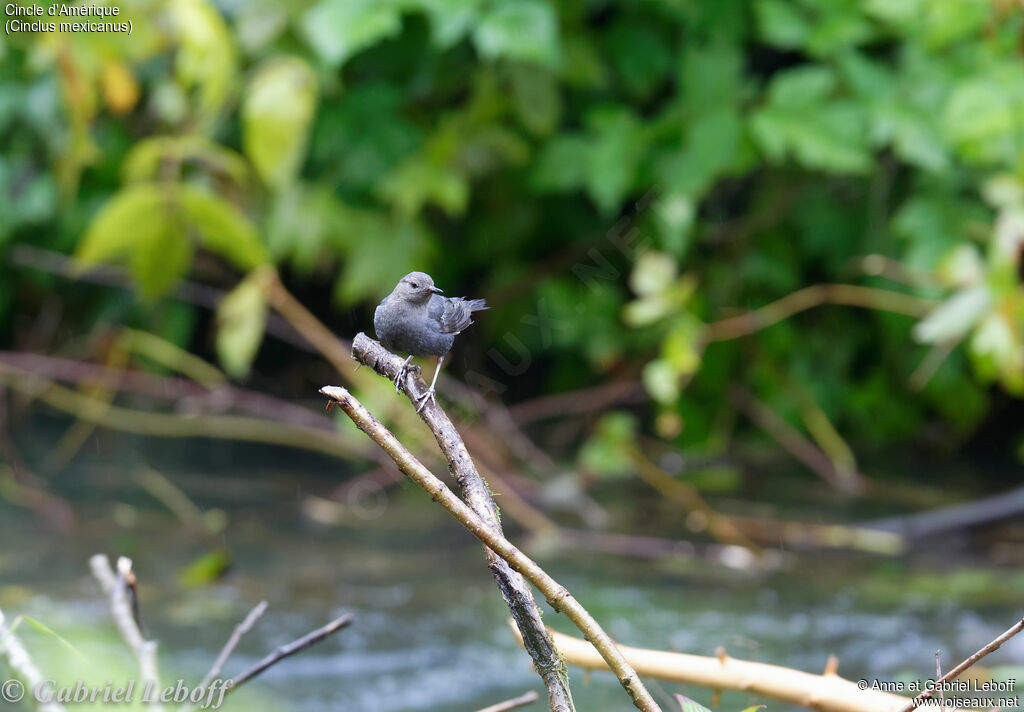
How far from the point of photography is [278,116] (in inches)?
108

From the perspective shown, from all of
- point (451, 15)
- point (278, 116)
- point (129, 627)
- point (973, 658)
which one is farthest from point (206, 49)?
point (973, 658)

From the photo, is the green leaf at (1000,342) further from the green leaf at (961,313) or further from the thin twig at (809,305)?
the thin twig at (809,305)

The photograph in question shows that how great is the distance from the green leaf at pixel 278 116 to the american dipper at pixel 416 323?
1.97 metres

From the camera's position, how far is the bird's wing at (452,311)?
0.93 m

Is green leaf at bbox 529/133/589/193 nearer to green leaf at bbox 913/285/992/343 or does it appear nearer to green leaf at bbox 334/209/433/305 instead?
green leaf at bbox 334/209/433/305

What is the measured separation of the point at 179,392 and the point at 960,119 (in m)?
2.53

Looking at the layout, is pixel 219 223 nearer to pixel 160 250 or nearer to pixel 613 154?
pixel 160 250

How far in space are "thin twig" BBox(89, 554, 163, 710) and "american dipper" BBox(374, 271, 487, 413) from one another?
297mm

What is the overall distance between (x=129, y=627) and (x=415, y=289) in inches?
14.7

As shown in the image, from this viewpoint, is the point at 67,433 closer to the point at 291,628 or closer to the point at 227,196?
the point at 227,196

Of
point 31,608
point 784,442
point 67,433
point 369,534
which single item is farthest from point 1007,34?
point 67,433

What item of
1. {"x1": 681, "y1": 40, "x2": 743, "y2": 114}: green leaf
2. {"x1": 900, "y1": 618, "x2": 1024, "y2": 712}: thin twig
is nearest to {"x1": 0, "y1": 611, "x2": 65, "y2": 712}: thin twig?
{"x1": 900, "y1": 618, "x2": 1024, "y2": 712}: thin twig

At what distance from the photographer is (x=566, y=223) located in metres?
3.57

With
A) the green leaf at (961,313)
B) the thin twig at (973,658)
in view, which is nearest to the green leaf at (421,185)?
the green leaf at (961,313)
